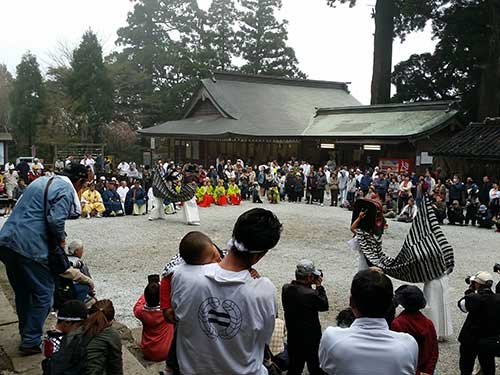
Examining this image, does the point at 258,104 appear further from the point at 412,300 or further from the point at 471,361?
the point at 412,300

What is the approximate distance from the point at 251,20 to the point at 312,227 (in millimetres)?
31203

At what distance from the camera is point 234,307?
2.10 meters

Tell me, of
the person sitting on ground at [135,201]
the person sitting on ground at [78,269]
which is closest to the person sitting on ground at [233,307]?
the person sitting on ground at [78,269]

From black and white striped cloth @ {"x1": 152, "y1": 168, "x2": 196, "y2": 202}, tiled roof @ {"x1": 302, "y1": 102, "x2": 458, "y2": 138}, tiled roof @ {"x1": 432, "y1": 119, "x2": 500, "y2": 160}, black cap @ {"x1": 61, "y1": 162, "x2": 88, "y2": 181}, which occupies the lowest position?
black and white striped cloth @ {"x1": 152, "y1": 168, "x2": 196, "y2": 202}

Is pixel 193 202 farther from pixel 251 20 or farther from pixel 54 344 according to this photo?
pixel 251 20

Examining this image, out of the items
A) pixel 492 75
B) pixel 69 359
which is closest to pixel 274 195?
pixel 492 75

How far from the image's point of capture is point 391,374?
2.11 metres

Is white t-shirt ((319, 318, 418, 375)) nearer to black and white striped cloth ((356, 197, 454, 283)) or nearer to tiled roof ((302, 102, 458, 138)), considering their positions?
black and white striped cloth ((356, 197, 454, 283))

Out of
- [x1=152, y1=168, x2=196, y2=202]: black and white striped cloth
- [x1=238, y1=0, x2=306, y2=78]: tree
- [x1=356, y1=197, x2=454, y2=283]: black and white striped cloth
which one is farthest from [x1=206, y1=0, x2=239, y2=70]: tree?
[x1=356, y1=197, x2=454, y2=283]: black and white striped cloth

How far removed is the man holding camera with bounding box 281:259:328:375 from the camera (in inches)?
153

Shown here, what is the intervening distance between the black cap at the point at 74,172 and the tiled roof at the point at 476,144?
1526 centimetres

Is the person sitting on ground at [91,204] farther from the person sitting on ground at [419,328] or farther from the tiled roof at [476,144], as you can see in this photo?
the tiled roof at [476,144]

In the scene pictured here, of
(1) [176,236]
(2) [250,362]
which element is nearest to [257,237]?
(2) [250,362]

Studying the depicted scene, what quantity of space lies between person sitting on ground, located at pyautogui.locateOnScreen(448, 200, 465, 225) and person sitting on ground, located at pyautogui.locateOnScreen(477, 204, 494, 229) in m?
0.54
